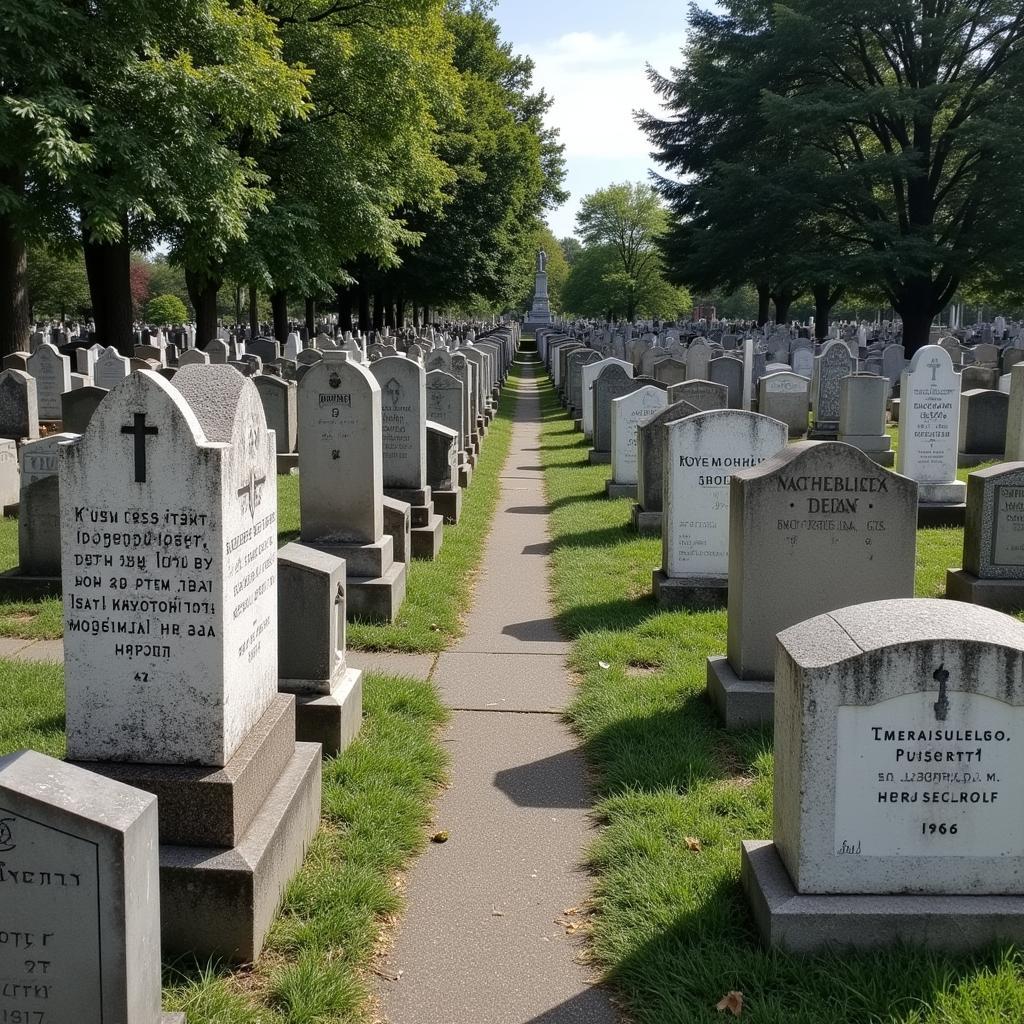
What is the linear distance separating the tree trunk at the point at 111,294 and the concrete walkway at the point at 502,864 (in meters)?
18.4

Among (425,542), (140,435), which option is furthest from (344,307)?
(140,435)

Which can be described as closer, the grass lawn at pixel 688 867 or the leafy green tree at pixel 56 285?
the grass lawn at pixel 688 867

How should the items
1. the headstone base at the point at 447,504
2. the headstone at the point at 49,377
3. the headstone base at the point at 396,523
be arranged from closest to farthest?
the headstone base at the point at 396,523
the headstone base at the point at 447,504
the headstone at the point at 49,377

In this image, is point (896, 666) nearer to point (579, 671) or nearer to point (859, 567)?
point (859, 567)

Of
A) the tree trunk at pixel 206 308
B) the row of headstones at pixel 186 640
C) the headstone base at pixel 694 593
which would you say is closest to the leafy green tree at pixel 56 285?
the tree trunk at pixel 206 308

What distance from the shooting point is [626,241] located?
10050cm

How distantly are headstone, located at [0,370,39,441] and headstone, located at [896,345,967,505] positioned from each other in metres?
13.4

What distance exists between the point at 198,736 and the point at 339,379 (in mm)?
5113

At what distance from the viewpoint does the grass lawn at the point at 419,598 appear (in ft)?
27.7

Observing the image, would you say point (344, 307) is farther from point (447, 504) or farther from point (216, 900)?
point (216, 900)

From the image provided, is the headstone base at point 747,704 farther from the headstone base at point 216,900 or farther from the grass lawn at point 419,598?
the headstone base at point 216,900

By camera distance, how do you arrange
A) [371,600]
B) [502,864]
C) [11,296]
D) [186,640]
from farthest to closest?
[11,296], [371,600], [502,864], [186,640]

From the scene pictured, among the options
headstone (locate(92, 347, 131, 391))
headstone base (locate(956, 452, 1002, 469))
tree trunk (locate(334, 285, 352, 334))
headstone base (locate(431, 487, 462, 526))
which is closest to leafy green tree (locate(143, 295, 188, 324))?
tree trunk (locate(334, 285, 352, 334))

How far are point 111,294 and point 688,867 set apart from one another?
2276 centimetres
